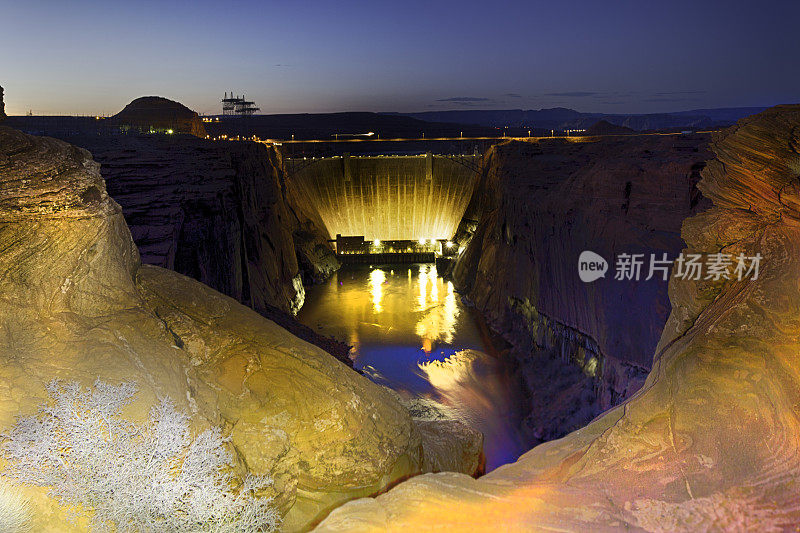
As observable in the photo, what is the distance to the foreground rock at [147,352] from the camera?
17.5 feet

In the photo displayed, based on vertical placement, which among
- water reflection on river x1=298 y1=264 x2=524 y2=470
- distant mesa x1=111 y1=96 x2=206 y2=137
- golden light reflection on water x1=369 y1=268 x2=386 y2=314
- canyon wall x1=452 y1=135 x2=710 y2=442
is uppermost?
distant mesa x1=111 y1=96 x2=206 y2=137

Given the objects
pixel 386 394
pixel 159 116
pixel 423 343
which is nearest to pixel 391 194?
pixel 423 343

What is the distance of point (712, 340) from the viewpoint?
597 cm

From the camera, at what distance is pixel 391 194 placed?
43.6 meters

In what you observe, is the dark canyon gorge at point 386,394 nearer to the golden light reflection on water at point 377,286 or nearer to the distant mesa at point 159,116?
the golden light reflection on water at point 377,286

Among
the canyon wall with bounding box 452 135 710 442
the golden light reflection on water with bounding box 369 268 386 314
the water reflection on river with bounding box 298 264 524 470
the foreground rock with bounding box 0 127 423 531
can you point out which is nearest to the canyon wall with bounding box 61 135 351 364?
the water reflection on river with bounding box 298 264 524 470

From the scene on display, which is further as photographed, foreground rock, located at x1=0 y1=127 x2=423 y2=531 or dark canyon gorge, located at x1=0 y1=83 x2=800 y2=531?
foreground rock, located at x1=0 y1=127 x2=423 y2=531

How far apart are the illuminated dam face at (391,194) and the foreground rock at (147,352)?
35890 mm

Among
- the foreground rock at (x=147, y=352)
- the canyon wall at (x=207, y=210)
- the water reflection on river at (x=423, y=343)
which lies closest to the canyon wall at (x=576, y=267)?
the water reflection on river at (x=423, y=343)

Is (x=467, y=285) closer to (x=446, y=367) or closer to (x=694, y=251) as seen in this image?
(x=446, y=367)

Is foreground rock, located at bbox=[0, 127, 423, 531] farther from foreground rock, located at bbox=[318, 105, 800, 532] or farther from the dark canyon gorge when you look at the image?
foreground rock, located at bbox=[318, 105, 800, 532]

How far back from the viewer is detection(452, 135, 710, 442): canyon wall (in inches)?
596

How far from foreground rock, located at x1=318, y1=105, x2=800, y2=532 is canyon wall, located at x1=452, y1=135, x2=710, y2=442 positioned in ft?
26.5

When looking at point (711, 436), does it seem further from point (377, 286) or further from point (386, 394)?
point (377, 286)
